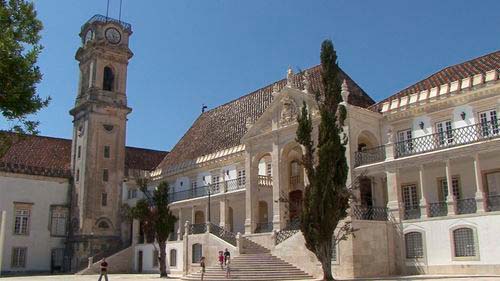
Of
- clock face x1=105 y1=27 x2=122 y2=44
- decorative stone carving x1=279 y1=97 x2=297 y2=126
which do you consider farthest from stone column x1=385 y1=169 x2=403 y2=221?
clock face x1=105 y1=27 x2=122 y2=44

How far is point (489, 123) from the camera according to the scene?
21938mm

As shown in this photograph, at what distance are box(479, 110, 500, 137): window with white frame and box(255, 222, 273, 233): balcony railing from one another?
11857mm

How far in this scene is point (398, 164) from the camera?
23484 millimetres

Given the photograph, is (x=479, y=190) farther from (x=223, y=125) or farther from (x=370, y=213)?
(x=223, y=125)

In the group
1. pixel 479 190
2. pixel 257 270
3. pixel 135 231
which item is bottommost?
pixel 257 270

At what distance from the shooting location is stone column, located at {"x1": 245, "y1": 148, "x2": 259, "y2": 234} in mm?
29438

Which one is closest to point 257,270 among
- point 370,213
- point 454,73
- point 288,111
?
point 370,213

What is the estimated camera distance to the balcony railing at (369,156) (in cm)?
2477

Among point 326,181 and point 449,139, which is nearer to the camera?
point 326,181

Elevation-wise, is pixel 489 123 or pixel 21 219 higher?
pixel 489 123

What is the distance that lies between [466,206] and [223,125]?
21151mm

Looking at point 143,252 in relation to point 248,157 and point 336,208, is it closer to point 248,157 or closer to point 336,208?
point 248,157

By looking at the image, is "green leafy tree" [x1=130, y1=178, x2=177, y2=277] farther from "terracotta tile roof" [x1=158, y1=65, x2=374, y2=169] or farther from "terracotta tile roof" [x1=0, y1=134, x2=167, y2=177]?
"terracotta tile roof" [x1=0, y1=134, x2=167, y2=177]

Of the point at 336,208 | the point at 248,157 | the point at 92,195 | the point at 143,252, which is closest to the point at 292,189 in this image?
the point at 248,157
